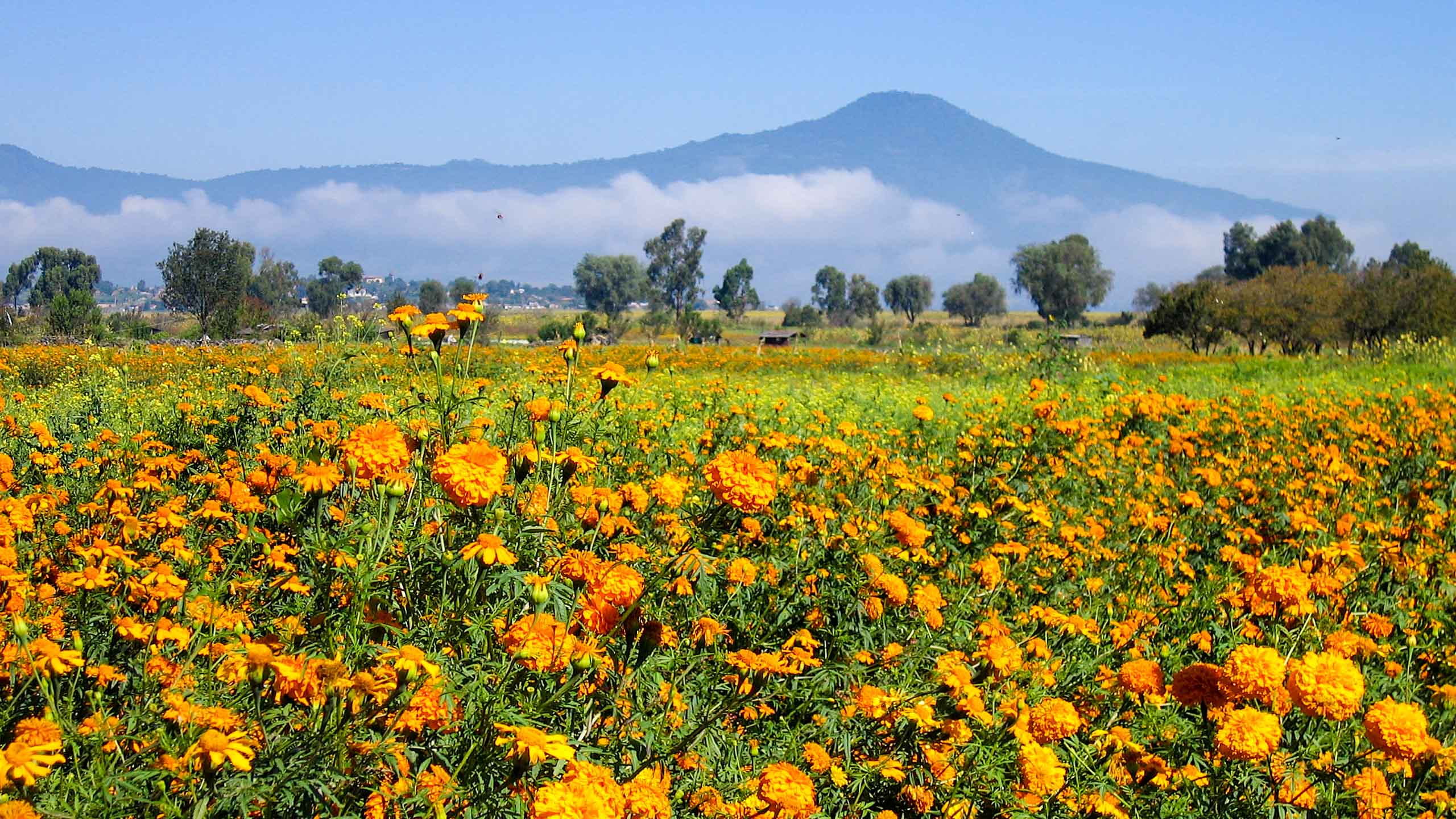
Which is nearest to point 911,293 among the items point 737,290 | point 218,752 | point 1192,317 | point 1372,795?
point 737,290

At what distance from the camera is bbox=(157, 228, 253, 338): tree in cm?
2459

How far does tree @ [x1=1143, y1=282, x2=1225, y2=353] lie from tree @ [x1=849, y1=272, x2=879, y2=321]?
218 ft

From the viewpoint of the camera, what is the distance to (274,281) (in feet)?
194

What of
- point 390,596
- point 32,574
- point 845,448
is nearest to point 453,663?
point 390,596

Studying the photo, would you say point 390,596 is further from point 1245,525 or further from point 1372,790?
point 1245,525

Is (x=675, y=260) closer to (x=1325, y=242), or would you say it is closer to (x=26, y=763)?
(x=1325, y=242)

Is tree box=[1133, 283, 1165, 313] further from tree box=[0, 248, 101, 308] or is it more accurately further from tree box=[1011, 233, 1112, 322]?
tree box=[0, 248, 101, 308]

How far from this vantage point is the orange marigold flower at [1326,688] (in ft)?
5.81

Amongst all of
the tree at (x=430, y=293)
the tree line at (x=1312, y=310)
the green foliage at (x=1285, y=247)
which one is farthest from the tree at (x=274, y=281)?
the green foliage at (x=1285, y=247)

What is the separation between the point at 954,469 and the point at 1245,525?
152 centimetres

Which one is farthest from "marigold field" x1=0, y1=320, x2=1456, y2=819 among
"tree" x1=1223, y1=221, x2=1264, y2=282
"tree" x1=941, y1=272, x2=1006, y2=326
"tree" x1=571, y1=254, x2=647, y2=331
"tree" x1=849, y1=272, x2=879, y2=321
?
"tree" x1=571, y1=254, x2=647, y2=331

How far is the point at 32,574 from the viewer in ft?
7.42

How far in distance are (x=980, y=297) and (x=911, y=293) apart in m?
7.43

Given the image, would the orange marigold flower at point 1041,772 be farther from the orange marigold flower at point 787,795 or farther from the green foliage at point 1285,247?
the green foliage at point 1285,247
